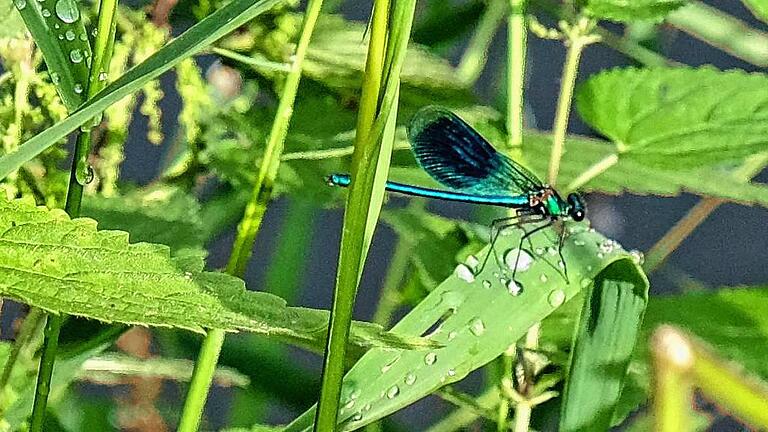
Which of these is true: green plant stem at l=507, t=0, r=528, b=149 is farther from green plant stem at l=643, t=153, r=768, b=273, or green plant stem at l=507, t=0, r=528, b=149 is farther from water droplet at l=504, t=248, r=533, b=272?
green plant stem at l=643, t=153, r=768, b=273

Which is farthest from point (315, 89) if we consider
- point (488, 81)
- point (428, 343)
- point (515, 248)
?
point (488, 81)

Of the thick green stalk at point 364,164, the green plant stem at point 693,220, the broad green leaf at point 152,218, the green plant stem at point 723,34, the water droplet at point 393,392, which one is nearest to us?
the thick green stalk at point 364,164

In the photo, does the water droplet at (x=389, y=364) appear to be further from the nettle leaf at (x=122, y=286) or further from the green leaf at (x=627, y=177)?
the green leaf at (x=627, y=177)

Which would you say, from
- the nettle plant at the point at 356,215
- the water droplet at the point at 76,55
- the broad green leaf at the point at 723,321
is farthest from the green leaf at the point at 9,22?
the broad green leaf at the point at 723,321

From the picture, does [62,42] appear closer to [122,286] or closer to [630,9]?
[122,286]

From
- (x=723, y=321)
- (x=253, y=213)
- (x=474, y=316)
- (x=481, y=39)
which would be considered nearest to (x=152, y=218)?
(x=253, y=213)

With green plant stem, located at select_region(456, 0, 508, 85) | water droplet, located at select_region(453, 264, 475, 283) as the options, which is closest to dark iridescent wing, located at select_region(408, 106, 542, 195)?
water droplet, located at select_region(453, 264, 475, 283)

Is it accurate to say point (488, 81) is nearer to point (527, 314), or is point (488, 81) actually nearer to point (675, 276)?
point (675, 276)
